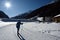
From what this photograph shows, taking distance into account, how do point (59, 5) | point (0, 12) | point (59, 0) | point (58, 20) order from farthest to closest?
point (0, 12) → point (59, 0) → point (59, 5) → point (58, 20)

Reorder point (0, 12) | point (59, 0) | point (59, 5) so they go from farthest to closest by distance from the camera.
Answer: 1. point (0, 12)
2. point (59, 0)
3. point (59, 5)

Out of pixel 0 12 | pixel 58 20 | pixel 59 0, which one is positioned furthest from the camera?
pixel 0 12

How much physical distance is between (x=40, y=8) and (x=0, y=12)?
45.9m

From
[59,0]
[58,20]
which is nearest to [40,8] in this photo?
[59,0]

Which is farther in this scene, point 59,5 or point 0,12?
point 0,12

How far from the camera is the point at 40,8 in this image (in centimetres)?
14988

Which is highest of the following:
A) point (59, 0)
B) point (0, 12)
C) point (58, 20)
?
point (59, 0)

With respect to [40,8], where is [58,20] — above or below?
below

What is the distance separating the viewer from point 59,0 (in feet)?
449

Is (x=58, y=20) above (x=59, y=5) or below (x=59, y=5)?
below

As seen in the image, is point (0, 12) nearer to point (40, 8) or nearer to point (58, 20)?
point (40, 8)

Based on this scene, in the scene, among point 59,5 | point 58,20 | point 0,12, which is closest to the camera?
point 58,20

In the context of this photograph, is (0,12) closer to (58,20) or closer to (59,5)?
(59,5)

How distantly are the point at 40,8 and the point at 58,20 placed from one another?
102 m
